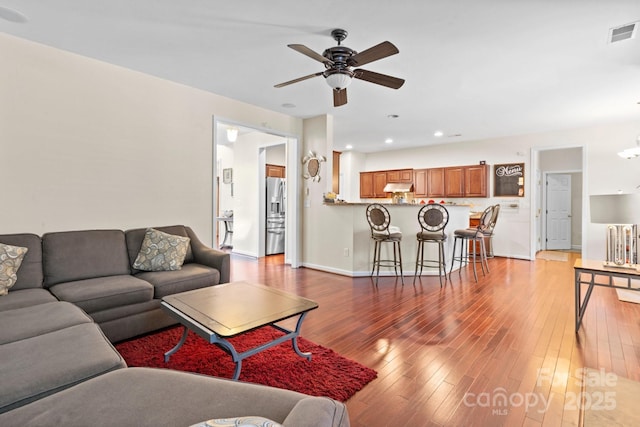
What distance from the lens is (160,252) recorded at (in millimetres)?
3182

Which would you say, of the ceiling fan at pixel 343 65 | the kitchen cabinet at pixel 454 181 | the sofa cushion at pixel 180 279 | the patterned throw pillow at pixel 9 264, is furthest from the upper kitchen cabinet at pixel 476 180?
the patterned throw pillow at pixel 9 264

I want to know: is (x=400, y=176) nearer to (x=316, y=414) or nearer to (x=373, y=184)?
(x=373, y=184)

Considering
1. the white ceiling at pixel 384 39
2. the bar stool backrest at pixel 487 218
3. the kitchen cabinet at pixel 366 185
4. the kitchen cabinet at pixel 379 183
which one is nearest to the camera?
the white ceiling at pixel 384 39

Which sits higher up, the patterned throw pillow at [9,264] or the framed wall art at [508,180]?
the framed wall art at [508,180]

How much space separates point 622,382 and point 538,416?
82 centimetres

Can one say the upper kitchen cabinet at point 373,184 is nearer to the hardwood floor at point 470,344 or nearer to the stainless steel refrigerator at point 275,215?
the stainless steel refrigerator at point 275,215

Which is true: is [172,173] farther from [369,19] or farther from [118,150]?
[369,19]

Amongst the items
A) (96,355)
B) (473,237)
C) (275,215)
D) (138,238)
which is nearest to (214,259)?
(138,238)

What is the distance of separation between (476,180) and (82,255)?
7.21m

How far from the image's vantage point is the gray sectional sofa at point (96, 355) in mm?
970

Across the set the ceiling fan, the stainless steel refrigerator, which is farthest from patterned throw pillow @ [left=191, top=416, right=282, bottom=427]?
the stainless steel refrigerator

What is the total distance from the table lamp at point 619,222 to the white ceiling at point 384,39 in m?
1.40

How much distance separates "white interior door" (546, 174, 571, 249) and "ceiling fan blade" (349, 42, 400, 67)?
7.72m

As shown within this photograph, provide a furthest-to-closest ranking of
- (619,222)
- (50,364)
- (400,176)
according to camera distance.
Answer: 1. (400,176)
2. (619,222)
3. (50,364)
